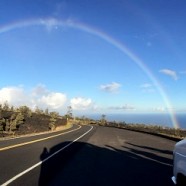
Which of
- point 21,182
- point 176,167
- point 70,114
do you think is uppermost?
point 70,114

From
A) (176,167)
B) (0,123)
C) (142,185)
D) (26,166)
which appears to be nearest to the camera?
(176,167)

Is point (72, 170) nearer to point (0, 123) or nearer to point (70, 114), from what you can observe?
point (0, 123)

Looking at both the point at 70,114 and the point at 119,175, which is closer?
the point at 119,175

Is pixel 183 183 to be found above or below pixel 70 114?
below

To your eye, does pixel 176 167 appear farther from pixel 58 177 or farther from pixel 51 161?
pixel 51 161

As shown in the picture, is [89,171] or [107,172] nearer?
[107,172]

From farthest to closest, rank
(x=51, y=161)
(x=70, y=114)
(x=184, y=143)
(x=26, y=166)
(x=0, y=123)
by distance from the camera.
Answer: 1. (x=70, y=114)
2. (x=0, y=123)
3. (x=51, y=161)
4. (x=26, y=166)
5. (x=184, y=143)

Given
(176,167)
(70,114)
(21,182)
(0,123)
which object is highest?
(70,114)

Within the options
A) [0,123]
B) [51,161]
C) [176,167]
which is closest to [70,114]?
[0,123]

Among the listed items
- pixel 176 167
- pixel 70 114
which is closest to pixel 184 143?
pixel 176 167
